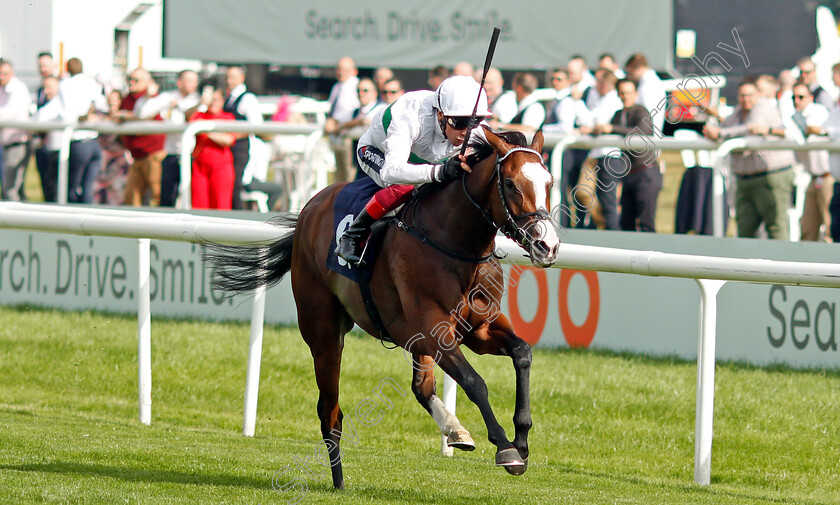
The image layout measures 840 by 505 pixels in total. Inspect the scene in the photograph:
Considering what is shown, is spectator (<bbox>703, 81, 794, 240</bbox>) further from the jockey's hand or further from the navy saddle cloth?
the jockey's hand

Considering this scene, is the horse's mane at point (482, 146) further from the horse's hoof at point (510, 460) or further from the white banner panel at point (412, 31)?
the white banner panel at point (412, 31)

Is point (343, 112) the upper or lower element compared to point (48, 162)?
upper

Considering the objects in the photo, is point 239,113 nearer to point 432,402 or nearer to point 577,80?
point 577,80

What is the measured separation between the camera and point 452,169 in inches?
196

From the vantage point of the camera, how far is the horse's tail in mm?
6293

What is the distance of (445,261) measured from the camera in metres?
5.00

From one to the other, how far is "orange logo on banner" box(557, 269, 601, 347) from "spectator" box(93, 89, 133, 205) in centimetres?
422

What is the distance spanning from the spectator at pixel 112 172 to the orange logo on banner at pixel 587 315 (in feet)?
13.8

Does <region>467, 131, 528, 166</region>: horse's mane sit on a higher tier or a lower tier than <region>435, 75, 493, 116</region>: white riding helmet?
lower

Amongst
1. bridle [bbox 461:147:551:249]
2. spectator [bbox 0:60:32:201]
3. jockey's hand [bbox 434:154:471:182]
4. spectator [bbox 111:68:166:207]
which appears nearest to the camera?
bridle [bbox 461:147:551:249]

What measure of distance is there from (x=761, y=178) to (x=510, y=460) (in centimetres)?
438

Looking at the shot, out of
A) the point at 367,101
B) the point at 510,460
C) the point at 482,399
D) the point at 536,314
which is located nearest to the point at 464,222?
the point at 482,399

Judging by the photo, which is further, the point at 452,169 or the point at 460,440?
the point at 452,169

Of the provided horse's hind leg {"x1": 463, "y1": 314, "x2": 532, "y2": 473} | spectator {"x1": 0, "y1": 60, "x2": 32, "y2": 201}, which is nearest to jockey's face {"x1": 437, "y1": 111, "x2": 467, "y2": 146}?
horse's hind leg {"x1": 463, "y1": 314, "x2": 532, "y2": 473}
